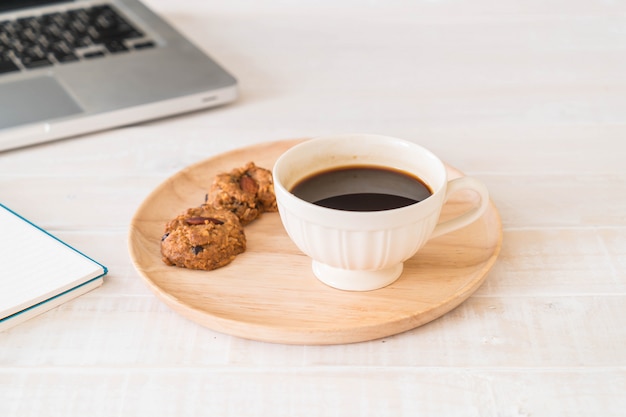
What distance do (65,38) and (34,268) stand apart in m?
0.69

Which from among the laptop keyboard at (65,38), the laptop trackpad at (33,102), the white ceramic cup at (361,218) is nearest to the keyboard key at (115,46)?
the laptop keyboard at (65,38)

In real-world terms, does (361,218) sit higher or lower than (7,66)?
higher

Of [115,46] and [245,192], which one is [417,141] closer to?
[245,192]

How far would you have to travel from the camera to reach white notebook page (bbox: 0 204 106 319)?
0.76 m

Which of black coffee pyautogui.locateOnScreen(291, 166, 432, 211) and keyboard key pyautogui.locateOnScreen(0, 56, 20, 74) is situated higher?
black coffee pyautogui.locateOnScreen(291, 166, 432, 211)

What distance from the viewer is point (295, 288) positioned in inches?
30.6

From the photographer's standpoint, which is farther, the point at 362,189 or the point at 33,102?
the point at 33,102

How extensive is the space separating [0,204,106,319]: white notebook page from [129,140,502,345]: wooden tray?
6 cm

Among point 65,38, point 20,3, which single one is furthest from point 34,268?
point 20,3

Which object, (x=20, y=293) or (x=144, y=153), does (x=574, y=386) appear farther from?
(x=144, y=153)

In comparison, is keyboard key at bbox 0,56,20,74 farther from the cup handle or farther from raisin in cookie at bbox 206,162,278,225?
the cup handle

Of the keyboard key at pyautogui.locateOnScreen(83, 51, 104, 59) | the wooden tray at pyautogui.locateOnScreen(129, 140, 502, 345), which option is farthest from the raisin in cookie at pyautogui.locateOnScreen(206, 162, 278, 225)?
the keyboard key at pyautogui.locateOnScreen(83, 51, 104, 59)

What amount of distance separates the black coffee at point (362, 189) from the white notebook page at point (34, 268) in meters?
0.23

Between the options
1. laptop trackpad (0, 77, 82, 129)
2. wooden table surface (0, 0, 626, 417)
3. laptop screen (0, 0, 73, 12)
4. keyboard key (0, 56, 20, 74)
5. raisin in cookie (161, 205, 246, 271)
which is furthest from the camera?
laptop screen (0, 0, 73, 12)
